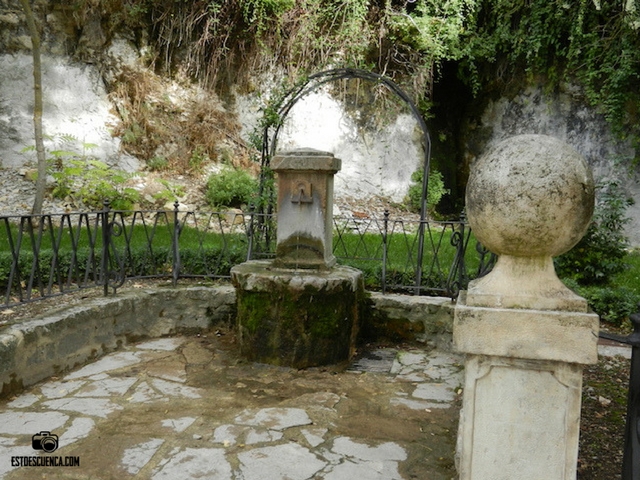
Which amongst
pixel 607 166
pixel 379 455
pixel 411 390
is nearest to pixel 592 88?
pixel 607 166

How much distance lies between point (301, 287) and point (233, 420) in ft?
4.34

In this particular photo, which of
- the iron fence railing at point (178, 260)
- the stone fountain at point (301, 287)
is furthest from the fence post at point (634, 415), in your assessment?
the iron fence railing at point (178, 260)

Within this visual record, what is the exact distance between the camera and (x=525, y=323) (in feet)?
6.48

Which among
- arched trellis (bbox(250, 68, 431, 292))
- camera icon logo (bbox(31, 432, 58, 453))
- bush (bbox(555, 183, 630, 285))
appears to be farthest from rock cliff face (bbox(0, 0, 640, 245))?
camera icon logo (bbox(31, 432, 58, 453))

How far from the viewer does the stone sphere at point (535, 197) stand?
6.23 ft

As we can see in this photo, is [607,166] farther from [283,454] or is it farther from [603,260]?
[283,454]

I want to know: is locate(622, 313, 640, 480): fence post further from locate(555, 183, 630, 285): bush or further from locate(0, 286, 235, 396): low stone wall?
locate(555, 183, 630, 285): bush

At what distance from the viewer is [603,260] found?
242 inches

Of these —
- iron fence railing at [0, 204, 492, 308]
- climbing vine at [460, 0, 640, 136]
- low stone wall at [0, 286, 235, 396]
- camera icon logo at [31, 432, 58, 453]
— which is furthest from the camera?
climbing vine at [460, 0, 640, 136]

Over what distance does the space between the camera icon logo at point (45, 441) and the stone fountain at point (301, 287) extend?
180cm

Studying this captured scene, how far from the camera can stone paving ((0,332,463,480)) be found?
290 cm

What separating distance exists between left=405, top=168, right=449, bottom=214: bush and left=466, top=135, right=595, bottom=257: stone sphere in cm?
1066

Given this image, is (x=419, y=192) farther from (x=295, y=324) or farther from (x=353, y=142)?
(x=295, y=324)

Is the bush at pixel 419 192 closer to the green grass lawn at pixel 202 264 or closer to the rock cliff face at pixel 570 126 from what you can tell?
the rock cliff face at pixel 570 126
